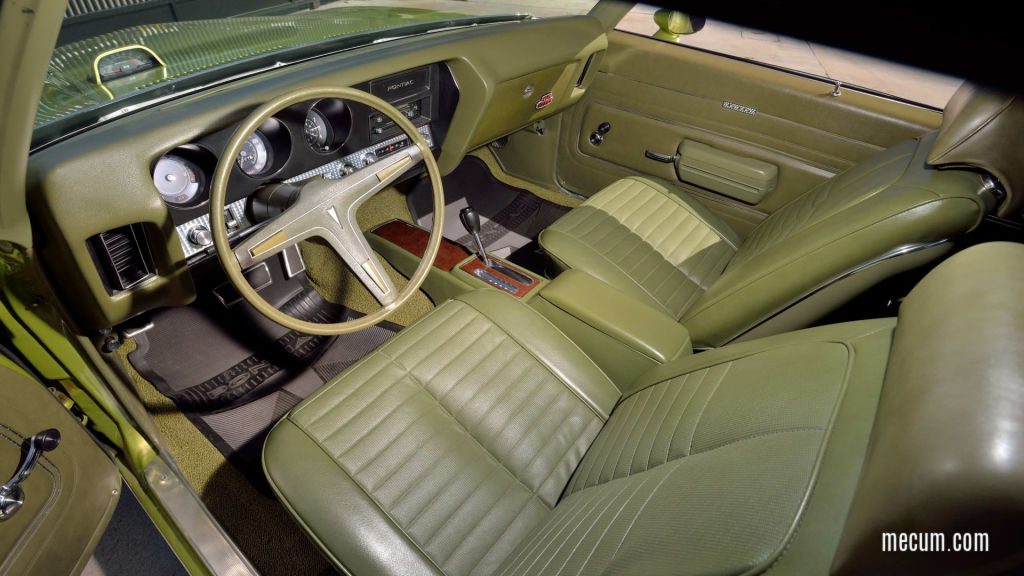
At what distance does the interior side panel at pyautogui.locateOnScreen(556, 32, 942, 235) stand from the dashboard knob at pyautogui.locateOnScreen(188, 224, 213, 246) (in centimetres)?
177

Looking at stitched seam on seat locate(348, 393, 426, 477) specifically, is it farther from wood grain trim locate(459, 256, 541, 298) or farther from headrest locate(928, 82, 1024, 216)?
headrest locate(928, 82, 1024, 216)

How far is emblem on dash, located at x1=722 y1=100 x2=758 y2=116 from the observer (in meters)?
2.13

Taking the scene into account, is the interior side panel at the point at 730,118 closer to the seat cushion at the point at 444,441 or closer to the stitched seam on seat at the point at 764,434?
the seat cushion at the point at 444,441

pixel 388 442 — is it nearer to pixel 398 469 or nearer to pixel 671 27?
pixel 398 469

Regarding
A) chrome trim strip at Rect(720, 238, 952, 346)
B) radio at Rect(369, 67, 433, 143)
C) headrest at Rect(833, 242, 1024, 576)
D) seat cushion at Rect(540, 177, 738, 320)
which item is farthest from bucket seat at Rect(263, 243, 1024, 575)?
radio at Rect(369, 67, 433, 143)

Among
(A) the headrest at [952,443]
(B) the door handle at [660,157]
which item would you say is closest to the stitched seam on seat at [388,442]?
(A) the headrest at [952,443]

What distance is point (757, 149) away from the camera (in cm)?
218

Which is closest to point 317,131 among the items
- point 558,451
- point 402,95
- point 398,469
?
point 402,95

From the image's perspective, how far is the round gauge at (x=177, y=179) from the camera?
1254 millimetres

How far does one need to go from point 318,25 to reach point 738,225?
1.78 metres

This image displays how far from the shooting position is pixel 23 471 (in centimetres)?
94

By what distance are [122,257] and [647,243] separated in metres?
1.50

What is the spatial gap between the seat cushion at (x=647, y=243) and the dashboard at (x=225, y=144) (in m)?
0.53

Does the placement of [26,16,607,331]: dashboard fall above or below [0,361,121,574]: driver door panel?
above
